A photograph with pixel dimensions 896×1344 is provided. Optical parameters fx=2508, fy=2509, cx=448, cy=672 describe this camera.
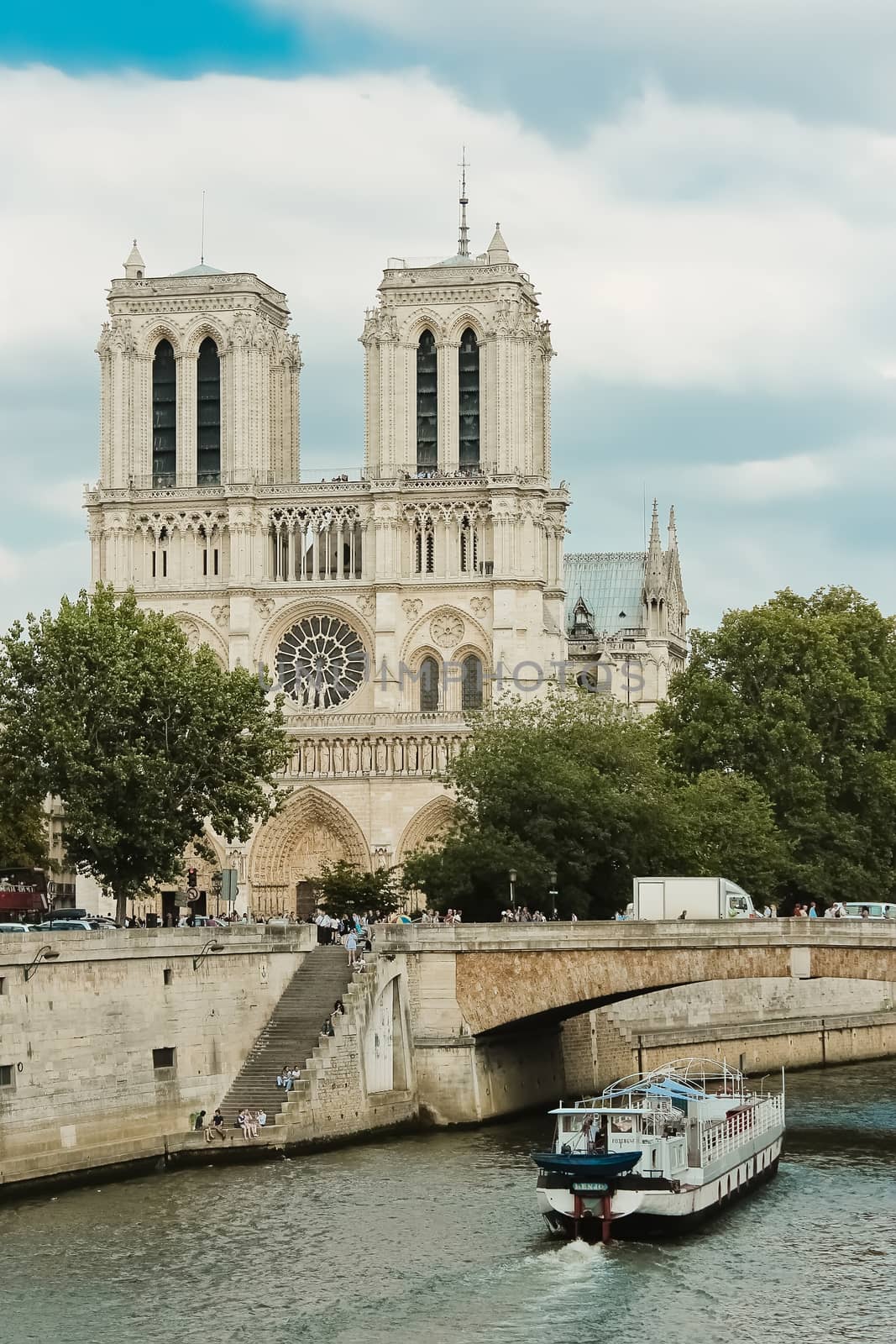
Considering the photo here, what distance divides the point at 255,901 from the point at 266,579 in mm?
14076

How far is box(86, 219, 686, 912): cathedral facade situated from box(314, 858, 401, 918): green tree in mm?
19868

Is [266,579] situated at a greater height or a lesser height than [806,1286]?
greater

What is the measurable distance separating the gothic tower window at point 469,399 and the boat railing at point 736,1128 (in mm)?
54528

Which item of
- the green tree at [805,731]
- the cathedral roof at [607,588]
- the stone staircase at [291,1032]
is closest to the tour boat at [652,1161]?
the stone staircase at [291,1032]

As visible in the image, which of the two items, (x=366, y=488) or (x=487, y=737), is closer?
(x=487, y=737)

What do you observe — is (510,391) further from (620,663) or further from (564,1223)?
(564,1223)

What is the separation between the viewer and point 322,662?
356 ft

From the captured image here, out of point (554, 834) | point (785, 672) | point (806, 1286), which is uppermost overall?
point (785, 672)

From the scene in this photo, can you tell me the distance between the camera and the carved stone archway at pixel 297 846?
106m

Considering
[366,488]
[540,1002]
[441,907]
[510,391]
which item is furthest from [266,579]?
[540,1002]

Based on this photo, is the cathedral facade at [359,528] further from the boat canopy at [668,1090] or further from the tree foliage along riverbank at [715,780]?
the boat canopy at [668,1090]

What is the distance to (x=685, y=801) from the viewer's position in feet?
264

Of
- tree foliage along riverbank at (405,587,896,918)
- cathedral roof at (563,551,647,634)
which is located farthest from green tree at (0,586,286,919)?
cathedral roof at (563,551,647,634)

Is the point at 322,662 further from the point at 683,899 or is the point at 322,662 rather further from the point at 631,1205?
the point at 631,1205
